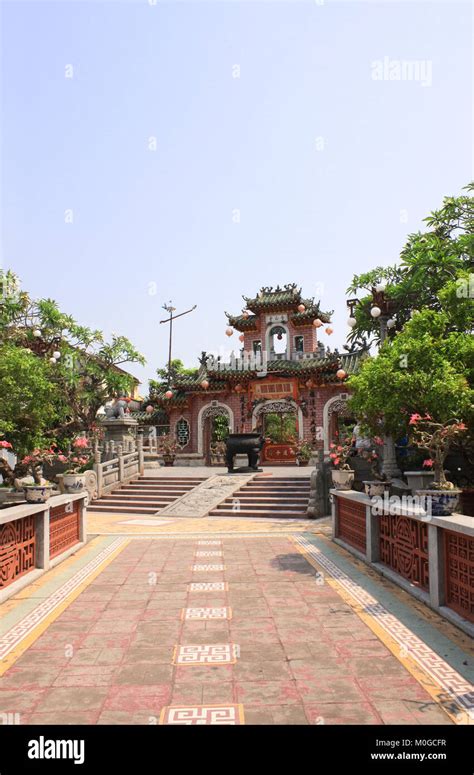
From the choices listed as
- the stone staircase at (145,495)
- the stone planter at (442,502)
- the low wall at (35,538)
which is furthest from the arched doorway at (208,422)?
the stone planter at (442,502)

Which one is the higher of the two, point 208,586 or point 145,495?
point 208,586

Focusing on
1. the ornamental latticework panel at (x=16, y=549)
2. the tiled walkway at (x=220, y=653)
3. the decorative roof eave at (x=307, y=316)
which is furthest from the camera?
the decorative roof eave at (x=307, y=316)

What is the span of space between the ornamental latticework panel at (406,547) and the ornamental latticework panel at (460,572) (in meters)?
0.50

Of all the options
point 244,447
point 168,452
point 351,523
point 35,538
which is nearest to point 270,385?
point 168,452

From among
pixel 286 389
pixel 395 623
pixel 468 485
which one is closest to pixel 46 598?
pixel 395 623

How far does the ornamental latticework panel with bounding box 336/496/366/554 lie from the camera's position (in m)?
7.71

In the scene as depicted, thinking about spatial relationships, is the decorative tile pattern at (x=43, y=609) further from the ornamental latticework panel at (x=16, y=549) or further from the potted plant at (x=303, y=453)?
the potted plant at (x=303, y=453)

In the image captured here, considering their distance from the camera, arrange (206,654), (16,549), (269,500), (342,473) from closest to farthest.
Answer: (206,654), (16,549), (342,473), (269,500)

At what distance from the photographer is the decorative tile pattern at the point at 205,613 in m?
4.90

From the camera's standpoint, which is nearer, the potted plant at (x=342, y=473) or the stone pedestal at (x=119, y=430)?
the potted plant at (x=342, y=473)

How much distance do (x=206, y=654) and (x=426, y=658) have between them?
1606 mm

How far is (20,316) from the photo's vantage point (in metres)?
21.4

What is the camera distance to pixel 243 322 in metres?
27.8

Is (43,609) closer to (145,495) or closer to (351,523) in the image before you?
(351,523)
